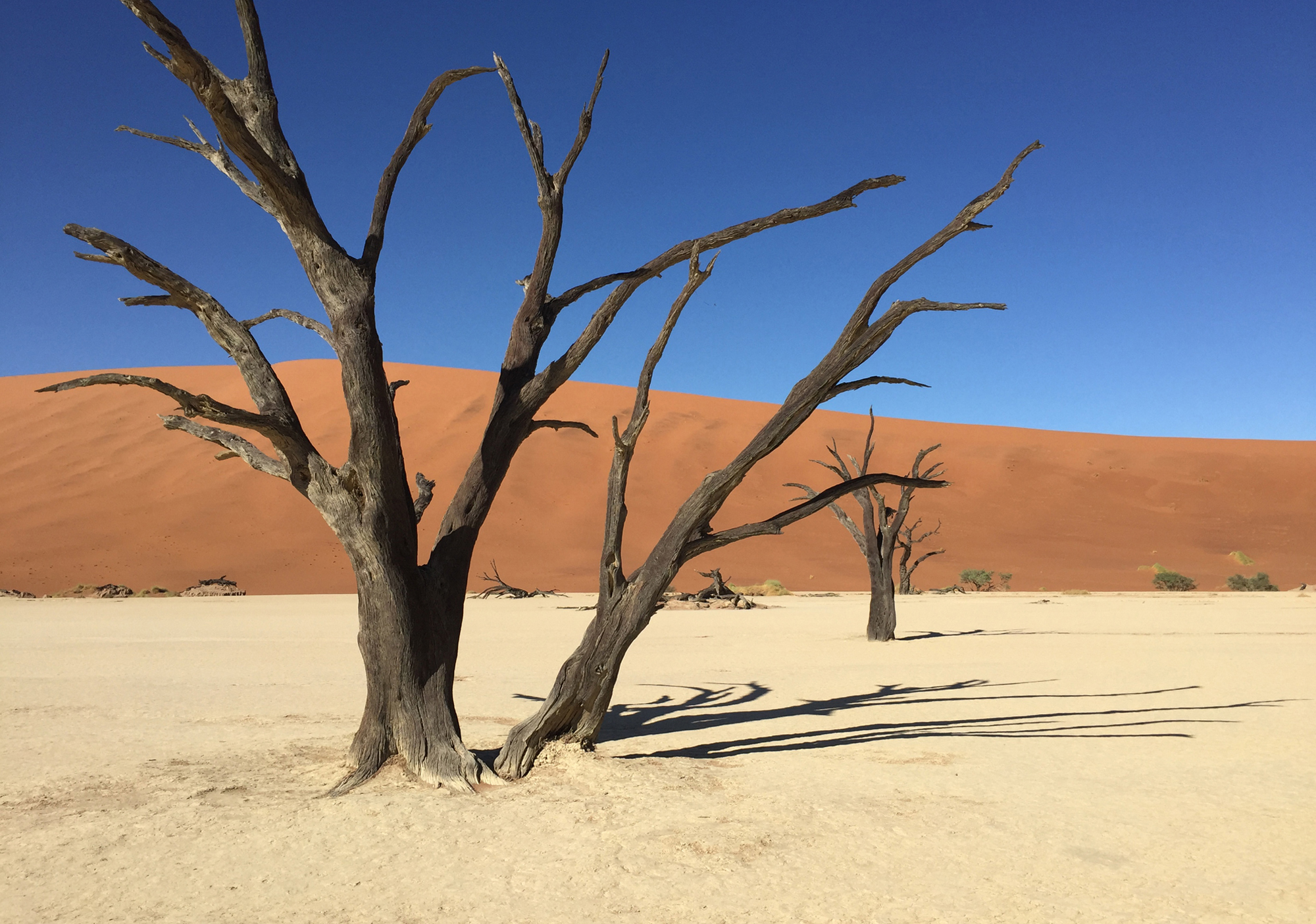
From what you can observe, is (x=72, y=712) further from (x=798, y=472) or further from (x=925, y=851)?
(x=798, y=472)

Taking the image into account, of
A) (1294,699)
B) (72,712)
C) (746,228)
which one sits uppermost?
(746,228)

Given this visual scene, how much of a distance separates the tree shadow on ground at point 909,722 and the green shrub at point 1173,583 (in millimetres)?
24190

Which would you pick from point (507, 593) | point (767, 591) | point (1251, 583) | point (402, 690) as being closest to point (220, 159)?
point (402, 690)

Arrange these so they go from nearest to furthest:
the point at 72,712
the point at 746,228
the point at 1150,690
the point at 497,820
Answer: the point at 497,820, the point at 746,228, the point at 72,712, the point at 1150,690

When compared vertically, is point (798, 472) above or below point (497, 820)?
above

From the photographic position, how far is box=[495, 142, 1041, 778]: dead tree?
208 inches

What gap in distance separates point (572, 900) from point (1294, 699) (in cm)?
761

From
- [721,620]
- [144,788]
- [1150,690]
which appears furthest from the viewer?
[721,620]

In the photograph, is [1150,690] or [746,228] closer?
[746,228]

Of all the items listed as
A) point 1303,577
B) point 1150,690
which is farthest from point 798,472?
point 1150,690

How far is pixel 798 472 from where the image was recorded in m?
46.7

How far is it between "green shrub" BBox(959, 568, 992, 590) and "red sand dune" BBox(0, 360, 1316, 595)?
6.24ft

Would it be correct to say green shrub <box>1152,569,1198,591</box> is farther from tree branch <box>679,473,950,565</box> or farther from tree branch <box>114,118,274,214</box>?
tree branch <box>114,118,274,214</box>

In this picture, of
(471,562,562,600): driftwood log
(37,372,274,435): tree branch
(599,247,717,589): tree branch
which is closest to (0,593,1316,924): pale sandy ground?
(599,247,717,589): tree branch
